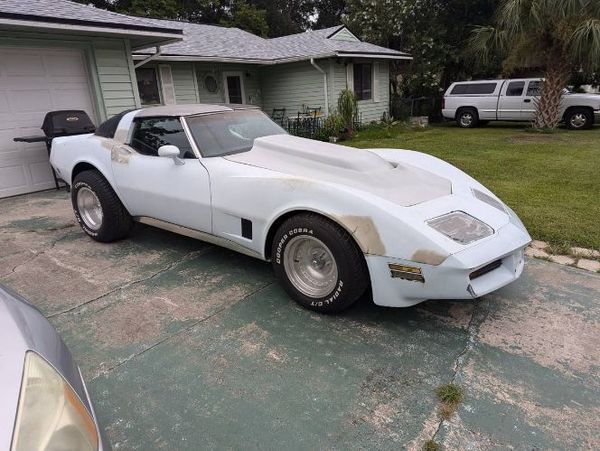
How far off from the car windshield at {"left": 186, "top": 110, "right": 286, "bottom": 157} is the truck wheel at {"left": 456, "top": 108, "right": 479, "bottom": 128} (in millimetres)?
13596

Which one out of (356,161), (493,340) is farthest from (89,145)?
(493,340)

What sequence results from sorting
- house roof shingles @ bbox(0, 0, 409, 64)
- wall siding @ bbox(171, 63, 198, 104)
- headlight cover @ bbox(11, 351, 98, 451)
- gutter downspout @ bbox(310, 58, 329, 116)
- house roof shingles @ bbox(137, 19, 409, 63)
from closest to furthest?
1. headlight cover @ bbox(11, 351, 98, 451)
2. house roof shingles @ bbox(0, 0, 409, 64)
3. wall siding @ bbox(171, 63, 198, 104)
4. house roof shingles @ bbox(137, 19, 409, 63)
5. gutter downspout @ bbox(310, 58, 329, 116)

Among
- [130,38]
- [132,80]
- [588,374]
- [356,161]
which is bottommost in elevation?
[588,374]

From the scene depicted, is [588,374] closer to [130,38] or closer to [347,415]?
[347,415]

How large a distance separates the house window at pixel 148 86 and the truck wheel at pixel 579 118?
43.8ft

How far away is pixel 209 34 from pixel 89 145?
1299 cm

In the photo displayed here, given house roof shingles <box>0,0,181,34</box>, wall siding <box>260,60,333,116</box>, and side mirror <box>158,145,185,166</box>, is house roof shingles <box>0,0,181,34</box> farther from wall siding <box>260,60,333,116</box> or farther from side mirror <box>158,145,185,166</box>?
wall siding <box>260,60,333,116</box>

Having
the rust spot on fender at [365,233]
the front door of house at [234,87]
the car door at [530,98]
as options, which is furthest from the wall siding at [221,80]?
the rust spot on fender at [365,233]

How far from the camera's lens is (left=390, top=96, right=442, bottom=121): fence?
17859 millimetres

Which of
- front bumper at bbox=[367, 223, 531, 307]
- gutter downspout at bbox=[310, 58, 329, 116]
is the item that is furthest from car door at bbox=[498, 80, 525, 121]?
front bumper at bbox=[367, 223, 531, 307]

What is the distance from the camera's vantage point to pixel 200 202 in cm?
338

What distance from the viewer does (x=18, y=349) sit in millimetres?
1258

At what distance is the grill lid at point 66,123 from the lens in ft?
22.5

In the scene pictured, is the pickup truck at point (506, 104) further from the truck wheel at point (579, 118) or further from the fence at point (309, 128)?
the fence at point (309, 128)
